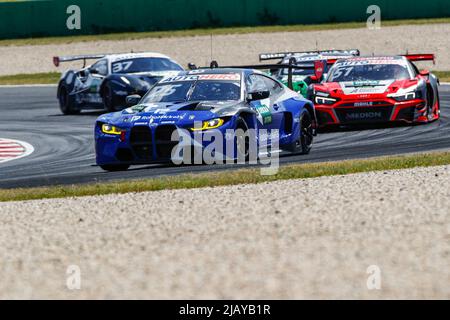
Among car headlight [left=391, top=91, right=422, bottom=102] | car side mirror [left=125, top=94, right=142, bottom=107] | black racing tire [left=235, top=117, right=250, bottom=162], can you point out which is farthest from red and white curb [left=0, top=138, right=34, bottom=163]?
car headlight [left=391, top=91, right=422, bottom=102]

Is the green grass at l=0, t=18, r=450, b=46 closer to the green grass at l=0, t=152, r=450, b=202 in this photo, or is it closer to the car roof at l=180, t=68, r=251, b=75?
the car roof at l=180, t=68, r=251, b=75

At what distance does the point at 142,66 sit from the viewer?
78.0ft

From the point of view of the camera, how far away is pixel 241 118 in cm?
1395

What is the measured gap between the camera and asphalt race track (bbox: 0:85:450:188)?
14305mm

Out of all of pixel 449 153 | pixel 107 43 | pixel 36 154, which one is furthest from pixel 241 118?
pixel 107 43

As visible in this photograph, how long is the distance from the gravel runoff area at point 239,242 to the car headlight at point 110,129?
2.19m

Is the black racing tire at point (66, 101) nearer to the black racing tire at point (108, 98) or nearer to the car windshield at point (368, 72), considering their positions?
the black racing tire at point (108, 98)

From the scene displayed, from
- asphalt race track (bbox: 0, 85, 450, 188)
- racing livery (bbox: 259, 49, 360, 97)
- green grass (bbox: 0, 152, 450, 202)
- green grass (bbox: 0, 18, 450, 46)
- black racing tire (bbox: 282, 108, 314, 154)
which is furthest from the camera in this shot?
green grass (bbox: 0, 18, 450, 46)

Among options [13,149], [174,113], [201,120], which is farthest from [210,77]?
[13,149]

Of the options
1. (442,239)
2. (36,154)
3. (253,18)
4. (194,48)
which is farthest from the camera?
(253,18)

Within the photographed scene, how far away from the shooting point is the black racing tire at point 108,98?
2314 cm

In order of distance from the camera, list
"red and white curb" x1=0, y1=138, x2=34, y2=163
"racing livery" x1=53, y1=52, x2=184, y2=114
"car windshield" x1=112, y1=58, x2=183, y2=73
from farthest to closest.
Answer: "car windshield" x1=112, y1=58, x2=183, y2=73, "racing livery" x1=53, y1=52, x2=184, y2=114, "red and white curb" x1=0, y1=138, x2=34, y2=163
